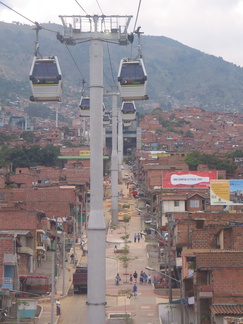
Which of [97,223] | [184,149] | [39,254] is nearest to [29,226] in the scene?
[39,254]

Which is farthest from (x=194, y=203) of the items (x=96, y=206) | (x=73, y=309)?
(x=96, y=206)

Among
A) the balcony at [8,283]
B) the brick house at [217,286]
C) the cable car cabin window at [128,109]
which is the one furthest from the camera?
the cable car cabin window at [128,109]

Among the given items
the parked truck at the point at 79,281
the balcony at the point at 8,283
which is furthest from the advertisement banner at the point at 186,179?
the balcony at the point at 8,283

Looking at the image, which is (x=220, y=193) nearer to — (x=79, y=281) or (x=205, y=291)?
(x=79, y=281)

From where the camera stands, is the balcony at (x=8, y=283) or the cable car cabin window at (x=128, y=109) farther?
the cable car cabin window at (x=128, y=109)

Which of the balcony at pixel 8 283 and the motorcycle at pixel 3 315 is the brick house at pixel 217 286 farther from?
the balcony at pixel 8 283

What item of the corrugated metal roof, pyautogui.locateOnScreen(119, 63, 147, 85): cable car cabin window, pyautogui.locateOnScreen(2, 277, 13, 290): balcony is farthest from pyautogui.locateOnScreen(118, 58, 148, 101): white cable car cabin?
pyautogui.locateOnScreen(2, 277, 13, 290): balcony

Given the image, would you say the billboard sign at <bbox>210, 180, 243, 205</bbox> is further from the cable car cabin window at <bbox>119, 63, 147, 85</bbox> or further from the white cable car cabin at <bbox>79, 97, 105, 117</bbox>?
the cable car cabin window at <bbox>119, 63, 147, 85</bbox>
